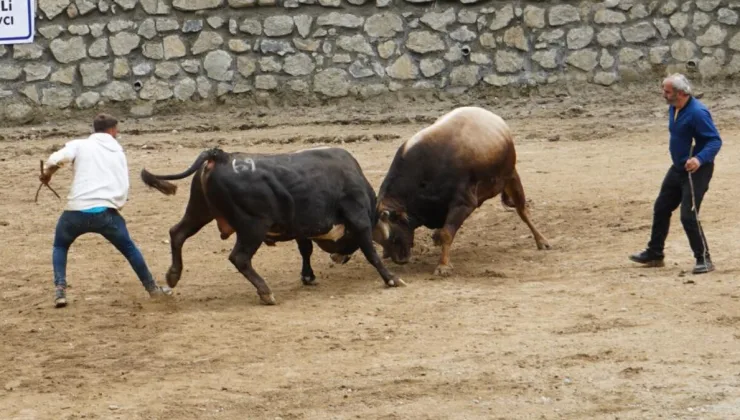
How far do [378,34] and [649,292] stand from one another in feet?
27.0

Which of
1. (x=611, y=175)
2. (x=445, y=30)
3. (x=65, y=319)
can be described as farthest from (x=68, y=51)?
(x=65, y=319)

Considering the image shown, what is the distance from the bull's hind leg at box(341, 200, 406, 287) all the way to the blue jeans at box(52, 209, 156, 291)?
5.09ft

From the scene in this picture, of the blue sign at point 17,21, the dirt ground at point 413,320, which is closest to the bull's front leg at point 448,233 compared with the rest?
the dirt ground at point 413,320

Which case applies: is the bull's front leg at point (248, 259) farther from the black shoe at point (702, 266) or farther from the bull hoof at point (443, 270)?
the black shoe at point (702, 266)

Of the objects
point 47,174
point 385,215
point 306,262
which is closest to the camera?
point 47,174

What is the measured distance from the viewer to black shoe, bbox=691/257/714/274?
10656mm

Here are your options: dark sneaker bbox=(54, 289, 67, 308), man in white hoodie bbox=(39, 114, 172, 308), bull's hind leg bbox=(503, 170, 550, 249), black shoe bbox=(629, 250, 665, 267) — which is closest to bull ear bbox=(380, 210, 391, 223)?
bull's hind leg bbox=(503, 170, 550, 249)

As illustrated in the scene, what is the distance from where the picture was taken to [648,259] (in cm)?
1109

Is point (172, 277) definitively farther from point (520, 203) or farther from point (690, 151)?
point (690, 151)

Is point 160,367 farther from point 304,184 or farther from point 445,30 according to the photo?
point 445,30

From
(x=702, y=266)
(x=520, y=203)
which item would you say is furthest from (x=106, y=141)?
(x=702, y=266)

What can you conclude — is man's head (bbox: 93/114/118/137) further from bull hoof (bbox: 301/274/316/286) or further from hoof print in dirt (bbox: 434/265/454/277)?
hoof print in dirt (bbox: 434/265/454/277)

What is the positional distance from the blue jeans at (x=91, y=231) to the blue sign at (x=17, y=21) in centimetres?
737

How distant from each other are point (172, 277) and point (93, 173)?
1.08 metres
